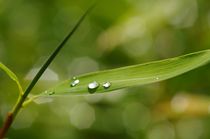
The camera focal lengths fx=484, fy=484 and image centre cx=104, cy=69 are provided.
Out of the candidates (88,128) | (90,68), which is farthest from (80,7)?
(88,128)

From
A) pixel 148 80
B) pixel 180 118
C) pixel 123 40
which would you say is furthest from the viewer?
pixel 123 40

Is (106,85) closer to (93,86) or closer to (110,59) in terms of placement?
(93,86)

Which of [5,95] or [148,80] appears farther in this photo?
[5,95]

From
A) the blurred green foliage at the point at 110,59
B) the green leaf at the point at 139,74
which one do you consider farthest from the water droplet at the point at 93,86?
the blurred green foliage at the point at 110,59

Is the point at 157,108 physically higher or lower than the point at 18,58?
lower

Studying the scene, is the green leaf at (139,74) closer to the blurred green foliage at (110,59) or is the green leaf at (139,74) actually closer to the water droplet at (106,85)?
the water droplet at (106,85)

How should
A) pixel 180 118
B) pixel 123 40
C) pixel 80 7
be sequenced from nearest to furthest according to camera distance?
pixel 180 118 → pixel 123 40 → pixel 80 7

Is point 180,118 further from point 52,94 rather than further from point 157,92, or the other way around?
point 52,94

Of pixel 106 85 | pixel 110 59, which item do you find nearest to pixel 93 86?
pixel 106 85
